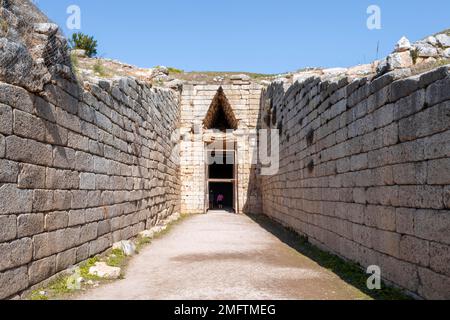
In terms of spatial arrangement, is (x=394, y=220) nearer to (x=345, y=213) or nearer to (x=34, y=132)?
(x=345, y=213)

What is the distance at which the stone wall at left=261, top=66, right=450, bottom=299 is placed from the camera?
3.92m

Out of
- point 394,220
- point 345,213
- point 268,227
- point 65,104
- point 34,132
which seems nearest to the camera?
point 34,132

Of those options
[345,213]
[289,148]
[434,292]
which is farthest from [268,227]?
[434,292]

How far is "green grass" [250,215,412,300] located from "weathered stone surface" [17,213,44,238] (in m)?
3.89

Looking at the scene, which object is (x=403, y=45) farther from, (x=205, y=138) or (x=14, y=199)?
(x=205, y=138)

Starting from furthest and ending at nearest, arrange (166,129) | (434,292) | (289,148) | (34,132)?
1. (166,129)
2. (289,148)
3. (34,132)
4. (434,292)

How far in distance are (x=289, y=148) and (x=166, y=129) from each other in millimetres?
4581

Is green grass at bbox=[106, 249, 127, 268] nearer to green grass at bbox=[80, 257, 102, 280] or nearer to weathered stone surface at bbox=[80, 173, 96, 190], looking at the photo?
green grass at bbox=[80, 257, 102, 280]

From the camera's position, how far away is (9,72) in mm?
4004

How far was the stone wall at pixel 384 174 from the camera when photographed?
3.92 m

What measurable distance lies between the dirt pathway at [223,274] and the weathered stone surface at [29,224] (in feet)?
3.04

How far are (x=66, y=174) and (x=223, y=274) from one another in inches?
102

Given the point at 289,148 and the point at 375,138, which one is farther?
the point at 289,148

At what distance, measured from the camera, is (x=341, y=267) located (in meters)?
6.09
